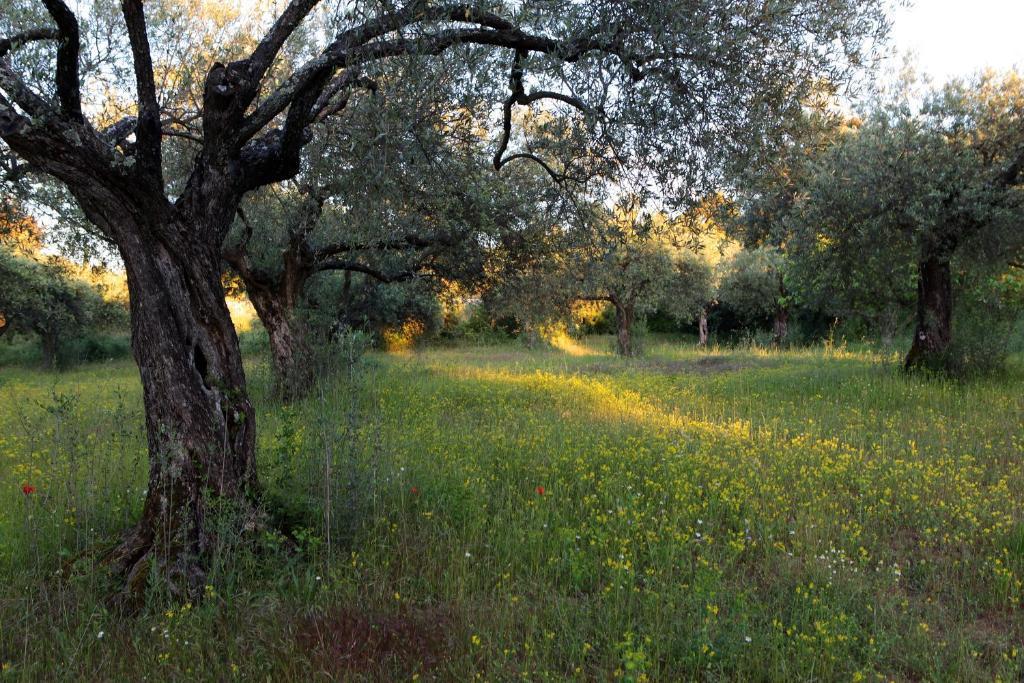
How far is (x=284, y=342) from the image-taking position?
13.5 m

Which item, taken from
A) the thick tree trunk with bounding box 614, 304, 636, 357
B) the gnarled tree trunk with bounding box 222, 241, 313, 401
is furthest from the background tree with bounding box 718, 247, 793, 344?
the gnarled tree trunk with bounding box 222, 241, 313, 401

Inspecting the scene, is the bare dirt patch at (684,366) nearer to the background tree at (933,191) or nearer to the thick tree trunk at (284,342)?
the background tree at (933,191)

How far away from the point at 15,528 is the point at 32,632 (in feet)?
6.43

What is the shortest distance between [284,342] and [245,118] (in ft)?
28.8

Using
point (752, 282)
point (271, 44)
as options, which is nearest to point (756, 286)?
point (752, 282)

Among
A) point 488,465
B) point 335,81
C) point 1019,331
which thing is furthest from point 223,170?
point 1019,331

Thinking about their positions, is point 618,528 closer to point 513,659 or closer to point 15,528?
point 513,659

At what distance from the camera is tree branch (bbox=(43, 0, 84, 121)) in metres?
4.47

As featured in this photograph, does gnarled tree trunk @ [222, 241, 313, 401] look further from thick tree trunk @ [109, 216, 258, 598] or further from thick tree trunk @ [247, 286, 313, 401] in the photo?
thick tree trunk @ [109, 216, 258, 598]

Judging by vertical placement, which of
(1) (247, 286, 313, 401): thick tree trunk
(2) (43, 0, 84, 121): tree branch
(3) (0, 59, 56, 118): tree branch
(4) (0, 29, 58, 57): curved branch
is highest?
(4) (0, 29, 58, 57): curved branch

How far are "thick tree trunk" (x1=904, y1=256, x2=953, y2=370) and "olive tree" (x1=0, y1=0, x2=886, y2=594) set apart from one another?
369 inches

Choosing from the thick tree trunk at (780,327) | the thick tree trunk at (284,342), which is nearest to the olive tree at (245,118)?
the thick tree trunk at (284,342)

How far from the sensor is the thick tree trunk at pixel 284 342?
1334 cm

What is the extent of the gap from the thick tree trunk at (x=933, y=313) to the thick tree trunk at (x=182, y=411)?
14045 mm
